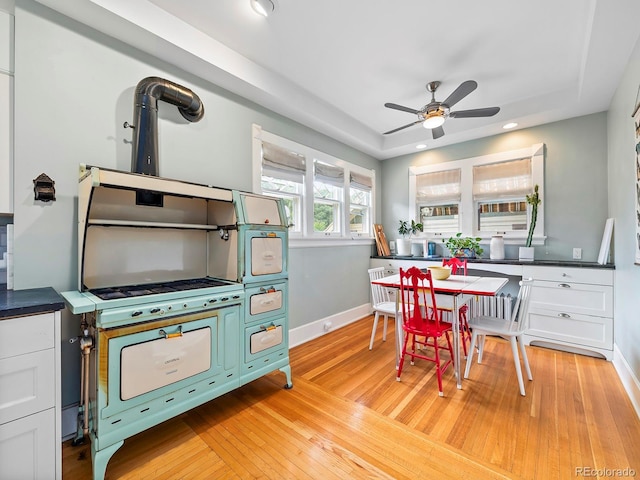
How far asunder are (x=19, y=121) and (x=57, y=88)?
0.31 metres

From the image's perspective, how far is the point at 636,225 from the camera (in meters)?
2.15

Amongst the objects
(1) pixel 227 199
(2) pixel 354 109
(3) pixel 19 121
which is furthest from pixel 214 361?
(2) pixel 354 109

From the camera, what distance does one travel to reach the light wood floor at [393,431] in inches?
61.4

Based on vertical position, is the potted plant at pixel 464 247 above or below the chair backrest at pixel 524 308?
above

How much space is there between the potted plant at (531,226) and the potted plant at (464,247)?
463mm

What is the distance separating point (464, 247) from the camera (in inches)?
154

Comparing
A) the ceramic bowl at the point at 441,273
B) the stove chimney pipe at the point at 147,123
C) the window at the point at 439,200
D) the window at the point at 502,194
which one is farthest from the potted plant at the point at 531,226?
the stove chimney pipe at the point at 147,123

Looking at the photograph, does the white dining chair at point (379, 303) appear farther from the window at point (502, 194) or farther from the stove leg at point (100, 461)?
the stove leg at point (100, 461)

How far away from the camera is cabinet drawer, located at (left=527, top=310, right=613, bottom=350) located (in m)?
2.90

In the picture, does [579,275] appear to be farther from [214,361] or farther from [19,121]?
[19,121]

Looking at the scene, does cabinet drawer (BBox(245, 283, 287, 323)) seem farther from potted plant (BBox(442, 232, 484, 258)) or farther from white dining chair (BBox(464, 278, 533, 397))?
potted plant (BBox(442, 232, 484, 258))

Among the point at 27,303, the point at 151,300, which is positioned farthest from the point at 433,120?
the point at 27,303

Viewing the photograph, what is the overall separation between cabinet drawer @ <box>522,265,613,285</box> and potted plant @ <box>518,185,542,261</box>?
31 centimetres

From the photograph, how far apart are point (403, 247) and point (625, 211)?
2.48m
